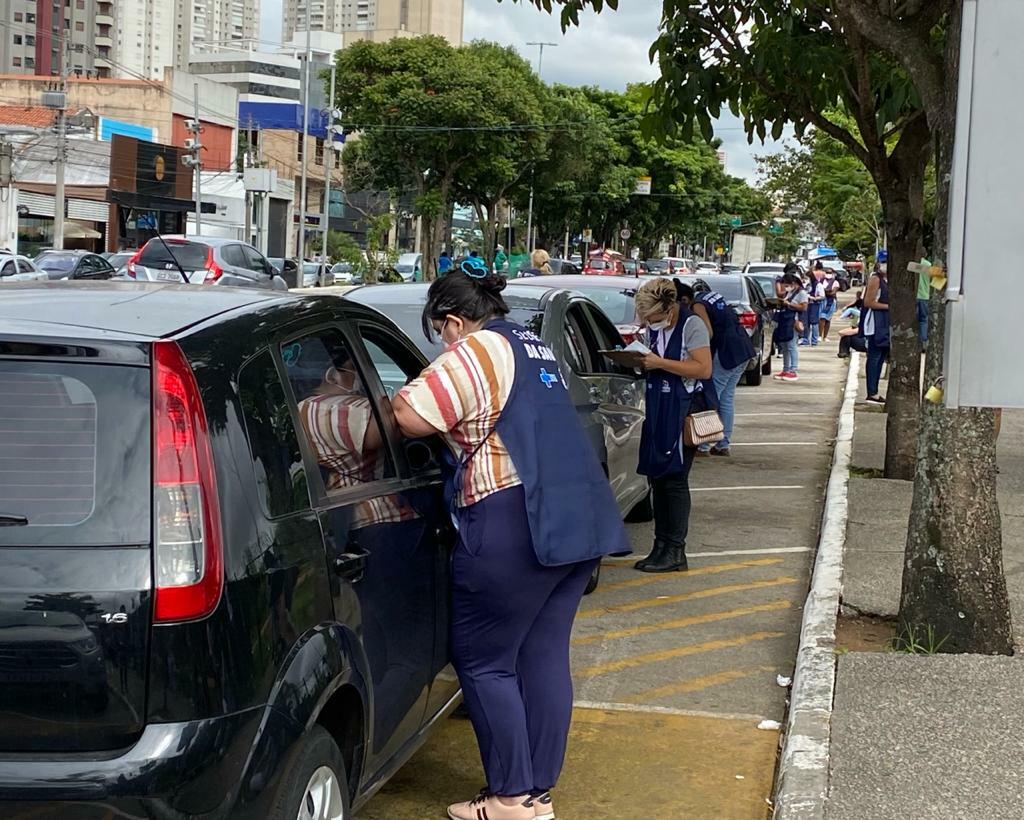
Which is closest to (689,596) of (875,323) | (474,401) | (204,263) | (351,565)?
(474,401)

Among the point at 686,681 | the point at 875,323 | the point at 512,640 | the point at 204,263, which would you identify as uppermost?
the point at 204,263

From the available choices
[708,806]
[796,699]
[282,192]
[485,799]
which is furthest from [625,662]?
[282,192]

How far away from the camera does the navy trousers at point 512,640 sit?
12.8 feet

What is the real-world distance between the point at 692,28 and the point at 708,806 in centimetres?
674

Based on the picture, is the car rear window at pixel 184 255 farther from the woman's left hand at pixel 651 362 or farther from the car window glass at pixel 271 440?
the car window glass at pixel 271 440

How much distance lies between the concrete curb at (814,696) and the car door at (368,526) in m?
1.27

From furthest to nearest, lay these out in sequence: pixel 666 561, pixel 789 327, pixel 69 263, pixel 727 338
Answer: pixel 69 263, pixel 789 327, pixel 727 338, pixel 666 561

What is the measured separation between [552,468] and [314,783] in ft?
3.83

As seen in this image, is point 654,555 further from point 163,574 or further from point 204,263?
point 204,263

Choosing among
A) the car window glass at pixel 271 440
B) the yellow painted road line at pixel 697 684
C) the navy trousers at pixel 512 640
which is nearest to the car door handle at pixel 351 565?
the car window glass at pixel 271 440

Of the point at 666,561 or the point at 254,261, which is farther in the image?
the point at 254,261

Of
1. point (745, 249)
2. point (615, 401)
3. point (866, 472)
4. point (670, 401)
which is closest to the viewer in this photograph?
point (670, 401)

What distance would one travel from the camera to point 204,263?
2503cm

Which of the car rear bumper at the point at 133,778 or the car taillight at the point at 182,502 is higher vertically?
the car taillight at the point at 182,502
